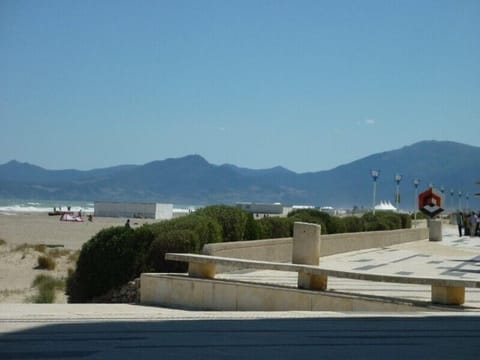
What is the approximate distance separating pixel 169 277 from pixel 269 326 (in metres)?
4.61

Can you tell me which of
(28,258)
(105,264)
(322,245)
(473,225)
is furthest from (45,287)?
(473,225)

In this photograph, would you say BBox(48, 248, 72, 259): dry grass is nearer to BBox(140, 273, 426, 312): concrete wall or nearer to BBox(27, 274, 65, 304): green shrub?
BBox(27, 274, 65, 304): green shrub

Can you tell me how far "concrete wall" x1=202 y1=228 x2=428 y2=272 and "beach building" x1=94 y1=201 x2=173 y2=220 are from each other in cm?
5817

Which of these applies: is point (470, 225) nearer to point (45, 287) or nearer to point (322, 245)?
point (322, 245)

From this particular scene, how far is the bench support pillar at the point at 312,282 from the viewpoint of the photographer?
1466 cm

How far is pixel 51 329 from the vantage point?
34.1 ft

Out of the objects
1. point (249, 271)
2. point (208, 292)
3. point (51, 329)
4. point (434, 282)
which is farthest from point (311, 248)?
point (51, 329)

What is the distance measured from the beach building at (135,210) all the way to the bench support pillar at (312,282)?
257 ft

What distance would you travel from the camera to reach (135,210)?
318 ft

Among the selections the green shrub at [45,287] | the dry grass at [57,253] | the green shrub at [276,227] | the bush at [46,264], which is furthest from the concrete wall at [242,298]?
the dry grass at [57,253]

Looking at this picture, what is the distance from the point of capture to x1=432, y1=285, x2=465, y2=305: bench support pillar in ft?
43.8

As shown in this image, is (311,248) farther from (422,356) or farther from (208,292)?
(422,356)

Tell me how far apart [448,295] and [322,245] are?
11.1 meters

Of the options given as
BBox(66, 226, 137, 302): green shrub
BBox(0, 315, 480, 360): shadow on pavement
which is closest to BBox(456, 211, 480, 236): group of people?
BBox(66, 226, 137, 302): green shrub
